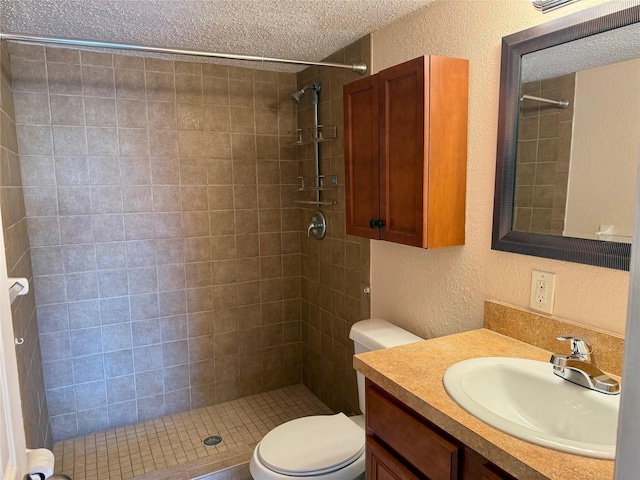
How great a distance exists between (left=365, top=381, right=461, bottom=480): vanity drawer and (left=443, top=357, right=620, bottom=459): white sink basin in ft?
0.36

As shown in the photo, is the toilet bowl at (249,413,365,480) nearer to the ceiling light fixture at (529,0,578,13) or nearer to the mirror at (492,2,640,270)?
the mirror at (492,2,640,270)

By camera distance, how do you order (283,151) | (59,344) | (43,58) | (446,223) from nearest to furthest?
(446,223)
(43,58)
(59,344)
(283,151)

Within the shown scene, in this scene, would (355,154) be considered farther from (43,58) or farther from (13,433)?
(43,58)

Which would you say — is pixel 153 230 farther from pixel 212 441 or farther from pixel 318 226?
pixel 212 441

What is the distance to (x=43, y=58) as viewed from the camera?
222 cm

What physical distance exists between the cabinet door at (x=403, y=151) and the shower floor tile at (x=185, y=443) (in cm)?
146

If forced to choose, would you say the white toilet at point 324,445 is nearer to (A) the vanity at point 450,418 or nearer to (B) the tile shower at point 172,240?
(A) the vanity at point 450,418

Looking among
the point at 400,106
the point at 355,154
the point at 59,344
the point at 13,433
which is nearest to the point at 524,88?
the point at 400,106

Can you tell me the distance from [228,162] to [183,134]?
30cm

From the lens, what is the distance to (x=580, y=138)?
123cm

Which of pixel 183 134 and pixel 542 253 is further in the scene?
pixel 183 134

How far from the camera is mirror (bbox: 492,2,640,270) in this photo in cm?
112

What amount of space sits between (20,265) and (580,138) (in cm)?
218

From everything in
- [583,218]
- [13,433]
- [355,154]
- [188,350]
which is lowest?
[188,350]
